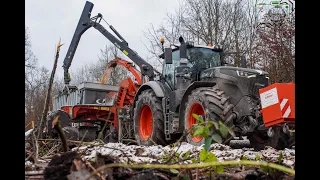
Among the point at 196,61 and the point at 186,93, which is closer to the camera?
the point at 186,93

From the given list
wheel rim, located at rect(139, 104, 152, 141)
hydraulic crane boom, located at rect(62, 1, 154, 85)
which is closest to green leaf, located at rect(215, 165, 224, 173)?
wheel rim, located at rect(139, 104, 152, 141)

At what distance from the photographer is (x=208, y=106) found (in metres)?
6.53

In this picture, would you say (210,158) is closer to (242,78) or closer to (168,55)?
(242,78)

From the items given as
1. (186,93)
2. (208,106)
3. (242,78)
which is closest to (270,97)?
(208,106)

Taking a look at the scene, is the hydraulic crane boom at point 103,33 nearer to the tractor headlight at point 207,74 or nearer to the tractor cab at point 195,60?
the tractor cab at point 195,60

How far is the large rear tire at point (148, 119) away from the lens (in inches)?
320

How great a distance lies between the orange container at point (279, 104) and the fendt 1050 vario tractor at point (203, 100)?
0.01m

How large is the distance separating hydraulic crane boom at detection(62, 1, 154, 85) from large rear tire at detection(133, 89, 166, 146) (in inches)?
54.3

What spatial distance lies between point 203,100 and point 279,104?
1.67 m

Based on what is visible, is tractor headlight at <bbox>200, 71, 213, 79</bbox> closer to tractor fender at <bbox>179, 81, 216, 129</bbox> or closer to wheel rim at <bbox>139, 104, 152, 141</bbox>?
tractor fender at <bbox>179, 81, 216, 129</bbox>
